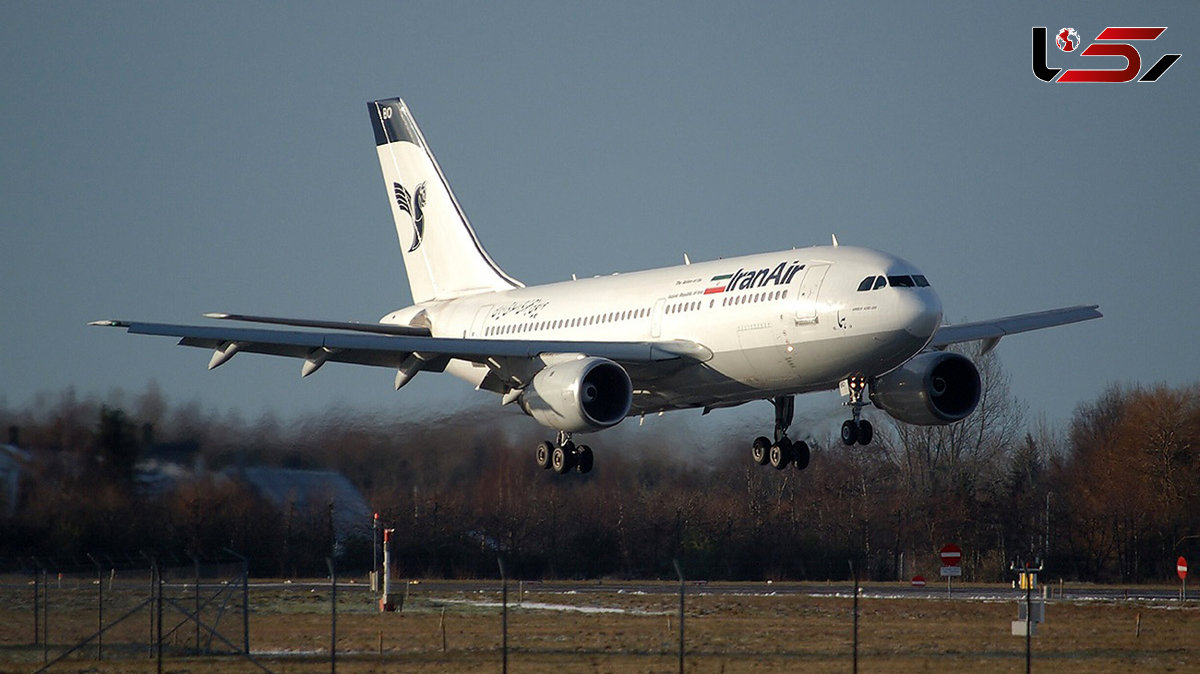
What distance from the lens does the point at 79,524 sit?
42.3 m

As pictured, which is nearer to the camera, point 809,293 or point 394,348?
point 809,293

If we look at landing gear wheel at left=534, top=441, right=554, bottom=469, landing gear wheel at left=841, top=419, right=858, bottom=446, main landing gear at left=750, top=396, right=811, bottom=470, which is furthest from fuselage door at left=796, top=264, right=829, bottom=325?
landing gear wheel at left=534, top=441, right=554, bottom=469

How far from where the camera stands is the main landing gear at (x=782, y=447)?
41.5 meters

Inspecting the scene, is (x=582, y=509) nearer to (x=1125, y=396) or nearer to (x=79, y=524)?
(x=79, y=524)

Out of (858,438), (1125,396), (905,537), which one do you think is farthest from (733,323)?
(1125,396)

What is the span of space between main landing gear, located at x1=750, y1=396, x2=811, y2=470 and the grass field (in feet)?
12.2

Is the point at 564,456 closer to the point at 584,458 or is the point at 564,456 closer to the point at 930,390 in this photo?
the point at 584,458

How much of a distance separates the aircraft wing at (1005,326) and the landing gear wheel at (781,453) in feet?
13.9

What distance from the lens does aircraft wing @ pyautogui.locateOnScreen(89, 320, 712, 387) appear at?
38.2 metres

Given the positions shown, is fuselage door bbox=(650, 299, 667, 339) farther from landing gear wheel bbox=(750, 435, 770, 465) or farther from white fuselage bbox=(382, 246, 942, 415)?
landing gear wheel bbox=(750, 435, 770, 465)

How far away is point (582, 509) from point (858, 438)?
695 inches

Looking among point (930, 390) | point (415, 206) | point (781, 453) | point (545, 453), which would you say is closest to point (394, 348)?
point (545, 453)

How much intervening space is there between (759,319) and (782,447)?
603 cm

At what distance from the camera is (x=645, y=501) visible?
53188 mm
